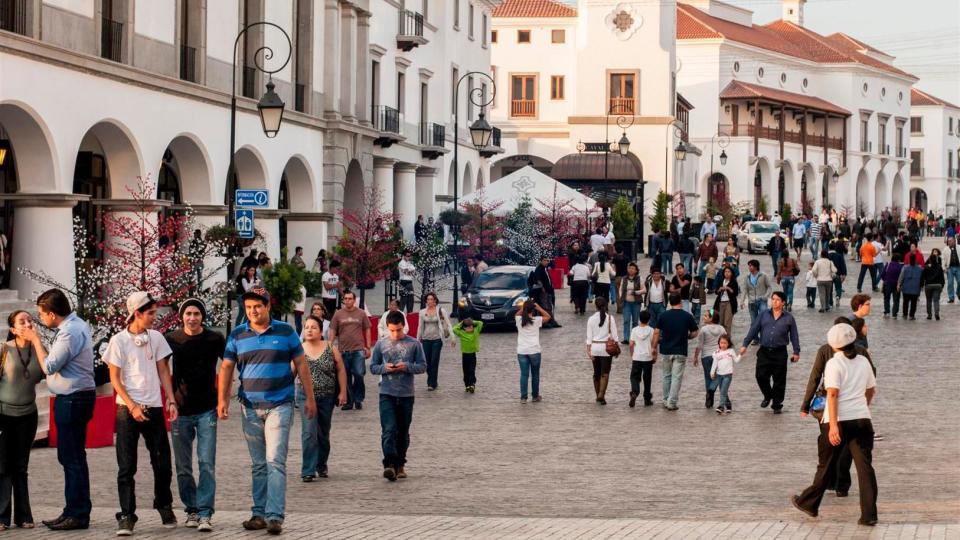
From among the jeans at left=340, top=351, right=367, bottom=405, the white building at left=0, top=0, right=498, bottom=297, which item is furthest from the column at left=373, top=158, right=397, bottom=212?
the jeans at left=340, top=351, right=367, bottom=405

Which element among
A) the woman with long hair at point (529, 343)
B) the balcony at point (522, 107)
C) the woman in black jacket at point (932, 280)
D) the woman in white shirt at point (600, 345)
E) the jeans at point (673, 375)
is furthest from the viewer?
the balcony at point (522, 107)

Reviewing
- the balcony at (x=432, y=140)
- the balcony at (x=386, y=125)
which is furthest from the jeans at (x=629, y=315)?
the balcony at (x=432, y=140)

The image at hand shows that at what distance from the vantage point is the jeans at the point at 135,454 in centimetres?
1108

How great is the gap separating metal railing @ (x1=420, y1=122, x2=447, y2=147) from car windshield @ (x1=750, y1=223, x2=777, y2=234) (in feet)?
41.4

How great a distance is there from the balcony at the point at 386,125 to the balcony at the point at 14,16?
21.5 m

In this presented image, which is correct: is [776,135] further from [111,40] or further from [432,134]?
[111,40]

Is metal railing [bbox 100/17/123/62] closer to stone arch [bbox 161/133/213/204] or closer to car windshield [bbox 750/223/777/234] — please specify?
stone arch [bbox 161/133/213/204]

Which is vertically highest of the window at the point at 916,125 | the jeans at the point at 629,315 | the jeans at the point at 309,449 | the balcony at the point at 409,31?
the window at the point at 916,125

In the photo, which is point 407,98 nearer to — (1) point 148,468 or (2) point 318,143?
(2) point 318,143

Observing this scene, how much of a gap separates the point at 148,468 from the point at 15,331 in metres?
3.78

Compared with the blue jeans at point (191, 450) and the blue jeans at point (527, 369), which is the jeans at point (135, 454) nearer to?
the blue jeans at point (191, 450)

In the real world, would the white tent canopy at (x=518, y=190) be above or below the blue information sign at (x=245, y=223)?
above

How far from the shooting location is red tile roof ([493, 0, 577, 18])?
8362cm

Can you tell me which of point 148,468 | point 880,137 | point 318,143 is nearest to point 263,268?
point 148,468
